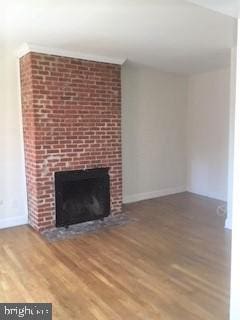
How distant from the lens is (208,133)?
5.68m

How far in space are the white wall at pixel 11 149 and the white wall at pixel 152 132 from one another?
1.83 m

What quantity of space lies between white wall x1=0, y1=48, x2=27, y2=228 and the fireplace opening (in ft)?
1.93

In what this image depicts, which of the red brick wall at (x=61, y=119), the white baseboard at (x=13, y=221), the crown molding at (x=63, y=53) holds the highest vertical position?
the crown molding at (x=63, y=53)

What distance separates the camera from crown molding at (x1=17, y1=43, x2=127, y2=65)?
3.68 metres

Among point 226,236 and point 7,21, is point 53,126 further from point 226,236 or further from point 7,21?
point 226,236

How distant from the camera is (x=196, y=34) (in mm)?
3264

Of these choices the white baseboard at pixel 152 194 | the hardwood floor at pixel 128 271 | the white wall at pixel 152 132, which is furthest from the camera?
the white baseboard at pixel 152 194

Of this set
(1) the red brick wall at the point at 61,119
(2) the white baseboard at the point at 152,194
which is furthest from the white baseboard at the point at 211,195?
(1) the red brick wall at the point at 61,119

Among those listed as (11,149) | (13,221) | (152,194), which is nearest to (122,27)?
(11,149)

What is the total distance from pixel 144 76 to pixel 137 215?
2536mm

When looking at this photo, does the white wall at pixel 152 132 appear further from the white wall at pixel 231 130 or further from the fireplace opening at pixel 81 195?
the white wall at pixel 231 130

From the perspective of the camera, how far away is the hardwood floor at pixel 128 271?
2.29 metres

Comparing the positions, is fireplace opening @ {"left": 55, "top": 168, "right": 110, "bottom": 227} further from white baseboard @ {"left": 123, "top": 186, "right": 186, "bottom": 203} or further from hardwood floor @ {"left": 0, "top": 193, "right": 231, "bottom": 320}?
white baseboard @ {"left": 123, "top": 186, "right": 186, "bottom": 203}

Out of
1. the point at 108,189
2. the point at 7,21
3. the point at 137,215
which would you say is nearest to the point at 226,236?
the point at 137,215
